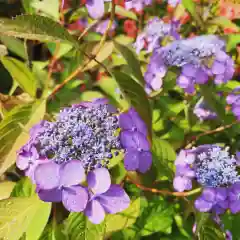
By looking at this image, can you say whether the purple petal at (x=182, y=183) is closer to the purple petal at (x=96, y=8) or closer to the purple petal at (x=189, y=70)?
the purple petal at (x=189, y=70)

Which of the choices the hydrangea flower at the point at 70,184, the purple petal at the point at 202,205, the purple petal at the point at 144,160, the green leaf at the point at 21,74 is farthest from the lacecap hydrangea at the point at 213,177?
the green leaf at the point at 21,74

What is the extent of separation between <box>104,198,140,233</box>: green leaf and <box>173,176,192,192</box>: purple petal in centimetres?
9

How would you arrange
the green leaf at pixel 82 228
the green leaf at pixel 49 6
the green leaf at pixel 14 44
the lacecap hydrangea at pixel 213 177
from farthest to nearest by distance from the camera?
the green leaf at pixel 14 44 → the green leaf at pixel 49 6 → the lacecap hydrangea at pixel 213 177 → the green leaf at pixel 82 228

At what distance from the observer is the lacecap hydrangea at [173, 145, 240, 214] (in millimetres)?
945

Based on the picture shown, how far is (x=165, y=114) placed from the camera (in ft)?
4.26

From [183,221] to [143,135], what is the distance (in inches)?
16.4

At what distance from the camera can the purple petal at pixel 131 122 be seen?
824mm

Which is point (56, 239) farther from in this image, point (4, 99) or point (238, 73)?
point (238, 73)

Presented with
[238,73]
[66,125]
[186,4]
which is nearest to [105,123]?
[66,125]

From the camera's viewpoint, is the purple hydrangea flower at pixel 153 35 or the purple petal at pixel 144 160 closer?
the purple petal at pixel 144 160

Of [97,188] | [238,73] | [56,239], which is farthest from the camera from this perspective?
[238,73]

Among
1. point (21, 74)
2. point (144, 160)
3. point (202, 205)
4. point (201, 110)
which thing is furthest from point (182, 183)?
point (21, 74)

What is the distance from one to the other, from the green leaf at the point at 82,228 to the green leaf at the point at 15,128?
17 cm

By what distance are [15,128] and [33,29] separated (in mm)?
274
